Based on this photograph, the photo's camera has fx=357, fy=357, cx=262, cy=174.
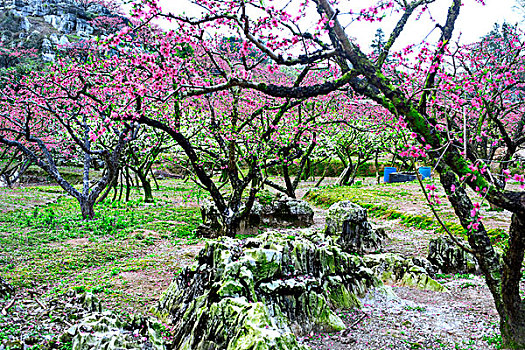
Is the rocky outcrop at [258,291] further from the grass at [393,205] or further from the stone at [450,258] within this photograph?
the grass at [393,205]

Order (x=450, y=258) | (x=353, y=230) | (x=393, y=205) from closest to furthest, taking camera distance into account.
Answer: (x=450, y=258)
(x=353, y=230)
(x=393, y=205)

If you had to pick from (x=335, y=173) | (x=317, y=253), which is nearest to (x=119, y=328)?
(x=317, y=253)

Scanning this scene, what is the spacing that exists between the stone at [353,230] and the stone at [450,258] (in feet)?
6.24

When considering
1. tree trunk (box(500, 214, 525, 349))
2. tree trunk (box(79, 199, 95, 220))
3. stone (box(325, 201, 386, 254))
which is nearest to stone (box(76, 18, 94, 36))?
tree trunk (box(79, 199, 95, 220))

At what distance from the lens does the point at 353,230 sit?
36.3 ft

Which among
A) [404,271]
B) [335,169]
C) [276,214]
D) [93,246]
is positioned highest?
[335,169]

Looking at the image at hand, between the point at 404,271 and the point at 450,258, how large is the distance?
1.66 meters

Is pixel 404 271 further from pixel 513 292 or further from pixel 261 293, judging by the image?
pixel 261 293

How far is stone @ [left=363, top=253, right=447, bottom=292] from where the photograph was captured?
7.63m

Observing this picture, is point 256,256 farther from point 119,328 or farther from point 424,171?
point 424,171

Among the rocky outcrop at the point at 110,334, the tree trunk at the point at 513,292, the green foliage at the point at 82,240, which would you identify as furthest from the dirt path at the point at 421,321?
the green foliage at the point at 82,240

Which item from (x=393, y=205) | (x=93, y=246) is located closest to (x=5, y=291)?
(x=93, y=246)

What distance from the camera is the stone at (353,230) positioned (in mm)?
10758

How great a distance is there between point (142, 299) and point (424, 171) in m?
25.1
